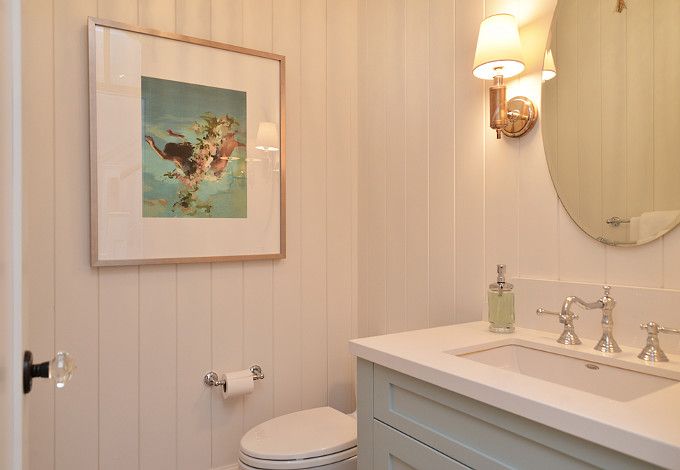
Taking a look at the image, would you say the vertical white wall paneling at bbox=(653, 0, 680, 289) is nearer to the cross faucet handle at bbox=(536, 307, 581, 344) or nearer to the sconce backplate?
the cross faucet handle at bbox=(536, 307, 581, 344)

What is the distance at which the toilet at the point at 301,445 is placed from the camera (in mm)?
1457

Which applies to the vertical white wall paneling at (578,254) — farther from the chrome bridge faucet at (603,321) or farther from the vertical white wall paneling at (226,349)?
the vertical white wall paneling at (226,349)

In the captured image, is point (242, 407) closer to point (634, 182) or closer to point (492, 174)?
point (492, 174)

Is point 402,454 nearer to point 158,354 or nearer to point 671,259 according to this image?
point 671,259

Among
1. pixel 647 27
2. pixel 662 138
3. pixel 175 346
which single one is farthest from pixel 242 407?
pixel 647 27

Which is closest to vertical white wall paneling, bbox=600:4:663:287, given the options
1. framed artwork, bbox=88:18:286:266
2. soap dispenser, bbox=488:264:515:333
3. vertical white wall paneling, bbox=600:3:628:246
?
vertical white wall paneling, bbox=600:3:628:246

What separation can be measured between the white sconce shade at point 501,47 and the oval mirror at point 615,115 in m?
0.09

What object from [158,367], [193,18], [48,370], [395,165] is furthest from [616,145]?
[158,367]

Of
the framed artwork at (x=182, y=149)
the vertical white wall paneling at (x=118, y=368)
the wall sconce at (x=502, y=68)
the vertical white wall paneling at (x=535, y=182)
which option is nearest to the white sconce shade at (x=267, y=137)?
the framed artwork at (x=182, y=149)

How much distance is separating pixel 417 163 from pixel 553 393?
1.15m

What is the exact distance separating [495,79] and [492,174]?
289 mm

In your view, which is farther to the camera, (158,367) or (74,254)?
(158,367)

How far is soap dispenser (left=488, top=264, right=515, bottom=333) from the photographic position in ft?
4.39

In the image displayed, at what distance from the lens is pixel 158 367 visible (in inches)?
69.6
